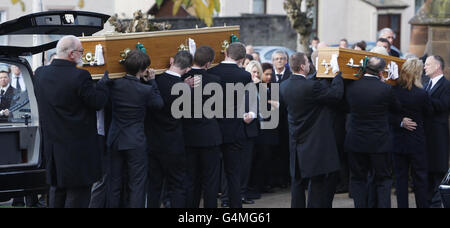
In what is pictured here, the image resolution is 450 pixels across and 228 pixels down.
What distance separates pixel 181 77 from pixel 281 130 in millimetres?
2979

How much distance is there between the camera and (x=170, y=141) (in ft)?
26.1

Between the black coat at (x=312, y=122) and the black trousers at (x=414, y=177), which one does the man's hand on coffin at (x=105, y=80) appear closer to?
the black coat at (x=312, y=122)

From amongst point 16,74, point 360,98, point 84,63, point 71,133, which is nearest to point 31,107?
point 16,74

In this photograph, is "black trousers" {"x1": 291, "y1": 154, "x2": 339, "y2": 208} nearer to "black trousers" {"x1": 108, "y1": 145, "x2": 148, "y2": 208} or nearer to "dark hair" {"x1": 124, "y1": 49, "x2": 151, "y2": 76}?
"black trousers" {"x1": 108, "y1": 145, "x2": 148, "y2": 208}

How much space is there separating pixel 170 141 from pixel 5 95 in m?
1.98

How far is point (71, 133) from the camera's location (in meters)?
7.00

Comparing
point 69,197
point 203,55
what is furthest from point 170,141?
point 69,197

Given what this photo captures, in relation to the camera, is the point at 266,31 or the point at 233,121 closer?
the point at 233,121

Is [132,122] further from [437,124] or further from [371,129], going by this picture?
[437,124]

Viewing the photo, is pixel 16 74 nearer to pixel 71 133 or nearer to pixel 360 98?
pixel 71 133

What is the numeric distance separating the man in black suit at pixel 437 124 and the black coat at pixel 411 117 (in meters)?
0.23

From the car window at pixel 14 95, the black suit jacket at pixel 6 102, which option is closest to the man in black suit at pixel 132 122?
the car window at pixel 14 95

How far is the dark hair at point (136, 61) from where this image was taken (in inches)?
303
